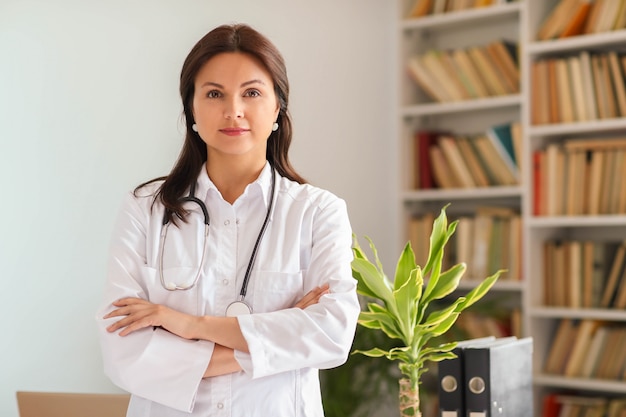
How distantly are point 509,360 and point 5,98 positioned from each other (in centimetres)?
160

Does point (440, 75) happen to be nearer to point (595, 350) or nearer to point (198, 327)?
point (595, 350)

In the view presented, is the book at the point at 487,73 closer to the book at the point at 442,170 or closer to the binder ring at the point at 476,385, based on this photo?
the book at the point at 442,170

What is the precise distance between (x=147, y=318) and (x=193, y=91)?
0.44 meters

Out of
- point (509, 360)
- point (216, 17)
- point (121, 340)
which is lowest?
point (509, 360)

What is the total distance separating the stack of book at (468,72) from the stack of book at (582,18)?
188mm

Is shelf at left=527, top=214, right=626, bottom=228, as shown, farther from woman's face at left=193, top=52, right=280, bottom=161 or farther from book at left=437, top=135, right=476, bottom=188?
woman's face at left=193, top=52, right=280, bottom=161

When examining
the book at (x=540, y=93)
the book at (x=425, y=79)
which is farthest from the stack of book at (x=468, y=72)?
the book at (x=540, y=93)

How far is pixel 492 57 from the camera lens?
3.93 metres

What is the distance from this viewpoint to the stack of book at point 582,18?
3604 millimetres

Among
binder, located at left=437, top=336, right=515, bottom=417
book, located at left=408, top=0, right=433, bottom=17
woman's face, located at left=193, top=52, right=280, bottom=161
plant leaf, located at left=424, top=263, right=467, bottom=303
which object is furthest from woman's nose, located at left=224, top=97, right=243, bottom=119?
book, located at left=408, top=0, right=433, bottom=17

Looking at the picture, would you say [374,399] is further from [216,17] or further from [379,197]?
[216,17]

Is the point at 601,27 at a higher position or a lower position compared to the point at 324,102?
higher

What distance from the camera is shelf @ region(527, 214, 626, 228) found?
139 inches

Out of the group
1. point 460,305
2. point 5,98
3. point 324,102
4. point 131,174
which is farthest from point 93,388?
point 324,102
